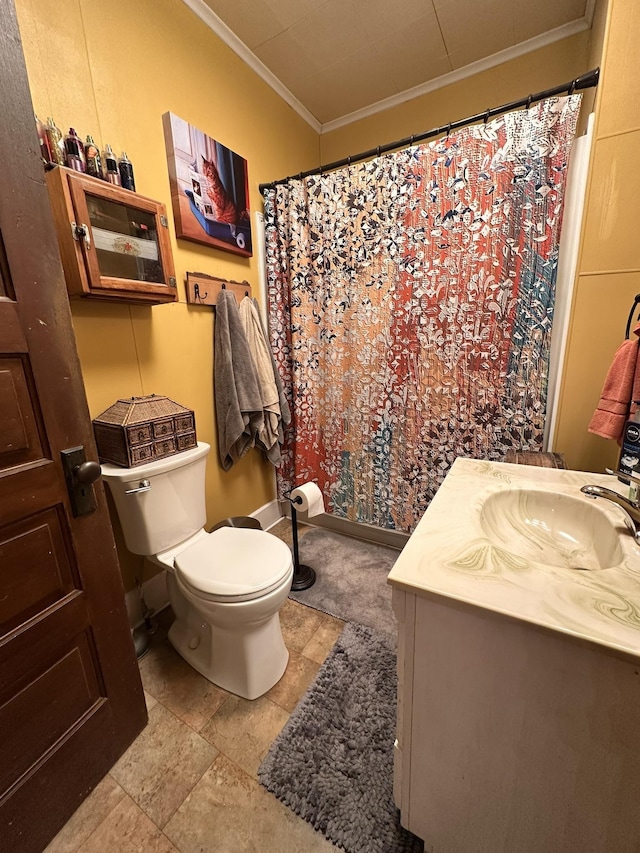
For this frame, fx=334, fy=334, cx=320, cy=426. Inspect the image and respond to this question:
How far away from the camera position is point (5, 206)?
2.26 feet

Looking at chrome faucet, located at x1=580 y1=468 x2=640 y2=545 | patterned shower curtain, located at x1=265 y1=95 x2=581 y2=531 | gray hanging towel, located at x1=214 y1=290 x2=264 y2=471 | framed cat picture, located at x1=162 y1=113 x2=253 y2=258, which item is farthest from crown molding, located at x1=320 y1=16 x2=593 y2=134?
chrome faucet, located at x1=580 y1=468 x2=640 y2=545

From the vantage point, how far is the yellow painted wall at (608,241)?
104 cm

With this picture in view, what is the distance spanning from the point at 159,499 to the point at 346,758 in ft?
3.41

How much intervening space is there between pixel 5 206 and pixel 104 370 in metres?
0.68

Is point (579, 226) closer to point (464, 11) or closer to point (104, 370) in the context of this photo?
point (464, 11)

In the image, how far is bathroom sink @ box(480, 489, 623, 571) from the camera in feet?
2.79

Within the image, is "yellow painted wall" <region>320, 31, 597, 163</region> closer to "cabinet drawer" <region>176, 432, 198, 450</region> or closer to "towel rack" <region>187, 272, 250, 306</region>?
"towel rack" <region>187, 272, 250, 306</region>

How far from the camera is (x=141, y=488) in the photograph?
1.21 meters

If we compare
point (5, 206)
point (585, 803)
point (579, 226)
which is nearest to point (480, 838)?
point (585, 803)

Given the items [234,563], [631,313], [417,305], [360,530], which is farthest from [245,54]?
[360,530]

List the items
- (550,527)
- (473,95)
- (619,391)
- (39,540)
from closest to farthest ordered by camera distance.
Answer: (39,540)
(550,527)
(619,391)
(473,95)

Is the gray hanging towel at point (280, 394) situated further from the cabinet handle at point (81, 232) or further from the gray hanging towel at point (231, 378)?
the cabinet handle at point (81, 232)

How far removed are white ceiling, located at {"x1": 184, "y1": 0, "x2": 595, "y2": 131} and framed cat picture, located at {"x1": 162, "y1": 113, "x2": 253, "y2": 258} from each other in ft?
1.67

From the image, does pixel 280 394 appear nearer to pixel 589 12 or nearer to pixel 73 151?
pixel 73 151
